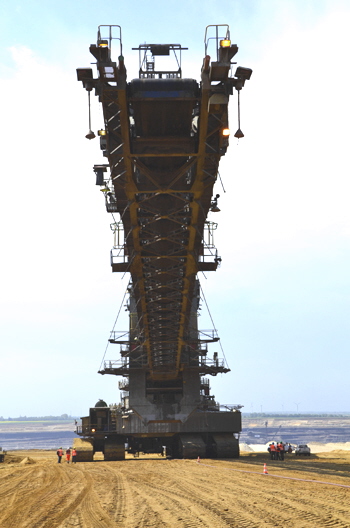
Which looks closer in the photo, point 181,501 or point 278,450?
point 181,501

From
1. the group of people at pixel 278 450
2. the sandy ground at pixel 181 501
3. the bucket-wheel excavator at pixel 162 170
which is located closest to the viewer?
the sandy ground at pixel 181 501

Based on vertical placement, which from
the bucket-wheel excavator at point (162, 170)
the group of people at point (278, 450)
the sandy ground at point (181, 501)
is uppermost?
the bucket-wheel excavator at point (162, 170)

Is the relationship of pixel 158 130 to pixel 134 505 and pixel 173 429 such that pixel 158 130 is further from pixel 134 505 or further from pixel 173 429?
pixel 173 429

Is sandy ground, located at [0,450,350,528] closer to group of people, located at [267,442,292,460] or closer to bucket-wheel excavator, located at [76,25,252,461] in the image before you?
bucket-wheel excavator, located at [76,25,252,461]

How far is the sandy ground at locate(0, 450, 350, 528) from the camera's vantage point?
503 inches

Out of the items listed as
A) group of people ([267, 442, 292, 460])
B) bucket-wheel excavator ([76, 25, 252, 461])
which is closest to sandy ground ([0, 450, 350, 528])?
bucket-wheel excavator ([76, 25, 252, 461])

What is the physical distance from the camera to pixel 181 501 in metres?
15.9

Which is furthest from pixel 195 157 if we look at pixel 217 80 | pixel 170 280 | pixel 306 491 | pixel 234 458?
pixel 234 458

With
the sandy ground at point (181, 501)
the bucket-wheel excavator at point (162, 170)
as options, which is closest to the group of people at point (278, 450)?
the bucket-wheel excavator at point (162, 170)

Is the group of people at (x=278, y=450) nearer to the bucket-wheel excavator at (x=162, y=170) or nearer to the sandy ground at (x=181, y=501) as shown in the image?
the bucket-wheel excavator at (x=162, y=170)

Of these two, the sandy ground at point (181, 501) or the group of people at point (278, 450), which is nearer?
the sandy ground at point (181, 501)

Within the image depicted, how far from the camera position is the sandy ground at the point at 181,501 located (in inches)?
503

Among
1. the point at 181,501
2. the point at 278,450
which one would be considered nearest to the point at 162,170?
the point at 181,501

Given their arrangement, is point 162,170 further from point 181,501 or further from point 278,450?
point 278,450
